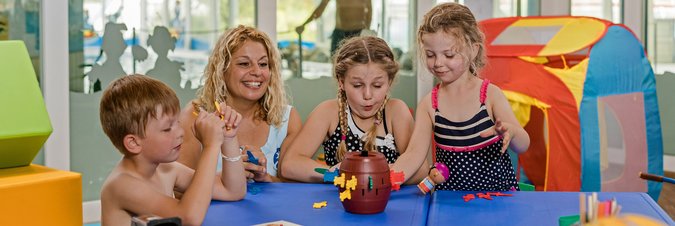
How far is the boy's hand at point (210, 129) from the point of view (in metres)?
1.49

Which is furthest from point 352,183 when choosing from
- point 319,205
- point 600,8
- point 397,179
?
point 600,8

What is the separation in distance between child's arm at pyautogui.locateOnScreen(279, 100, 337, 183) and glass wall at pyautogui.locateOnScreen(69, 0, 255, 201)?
155cm

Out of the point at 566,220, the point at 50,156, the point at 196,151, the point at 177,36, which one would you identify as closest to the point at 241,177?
the point at 196,151

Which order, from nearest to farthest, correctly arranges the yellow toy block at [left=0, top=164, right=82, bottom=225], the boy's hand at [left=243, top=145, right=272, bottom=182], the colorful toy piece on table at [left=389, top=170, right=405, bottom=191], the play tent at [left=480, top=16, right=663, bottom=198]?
the yellow toy block at [left=0, top=164, right=82, bottom=225] < the colorful toy piece on table at [left=389, top=170, right=405, bottom=191] < the boy's hand at [left=243, top=145, right=272, bottom=182] < the play tent at [left=480, top=16, right=663, bottom=198]

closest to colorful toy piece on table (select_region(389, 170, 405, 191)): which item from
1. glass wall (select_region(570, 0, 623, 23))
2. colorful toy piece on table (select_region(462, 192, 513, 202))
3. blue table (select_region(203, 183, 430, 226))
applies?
blue table (select_region(203, 183, 430, 226))

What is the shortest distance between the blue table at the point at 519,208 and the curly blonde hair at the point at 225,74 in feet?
2.05

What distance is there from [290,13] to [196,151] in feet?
6.57

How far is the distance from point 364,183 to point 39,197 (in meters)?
0.54

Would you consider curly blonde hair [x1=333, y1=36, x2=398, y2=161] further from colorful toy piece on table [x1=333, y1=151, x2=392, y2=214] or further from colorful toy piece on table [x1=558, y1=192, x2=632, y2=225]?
colorful toy piece on table [x1=558, y1=192, x2=632, y2=225]

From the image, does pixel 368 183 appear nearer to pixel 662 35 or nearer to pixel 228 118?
pixel 228 118

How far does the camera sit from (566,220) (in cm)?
115

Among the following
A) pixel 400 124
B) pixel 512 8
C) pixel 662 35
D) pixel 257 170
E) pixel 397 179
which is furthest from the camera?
pixel 662 35

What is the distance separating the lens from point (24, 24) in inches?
121

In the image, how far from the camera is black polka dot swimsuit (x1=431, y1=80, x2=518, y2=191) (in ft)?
6.63
